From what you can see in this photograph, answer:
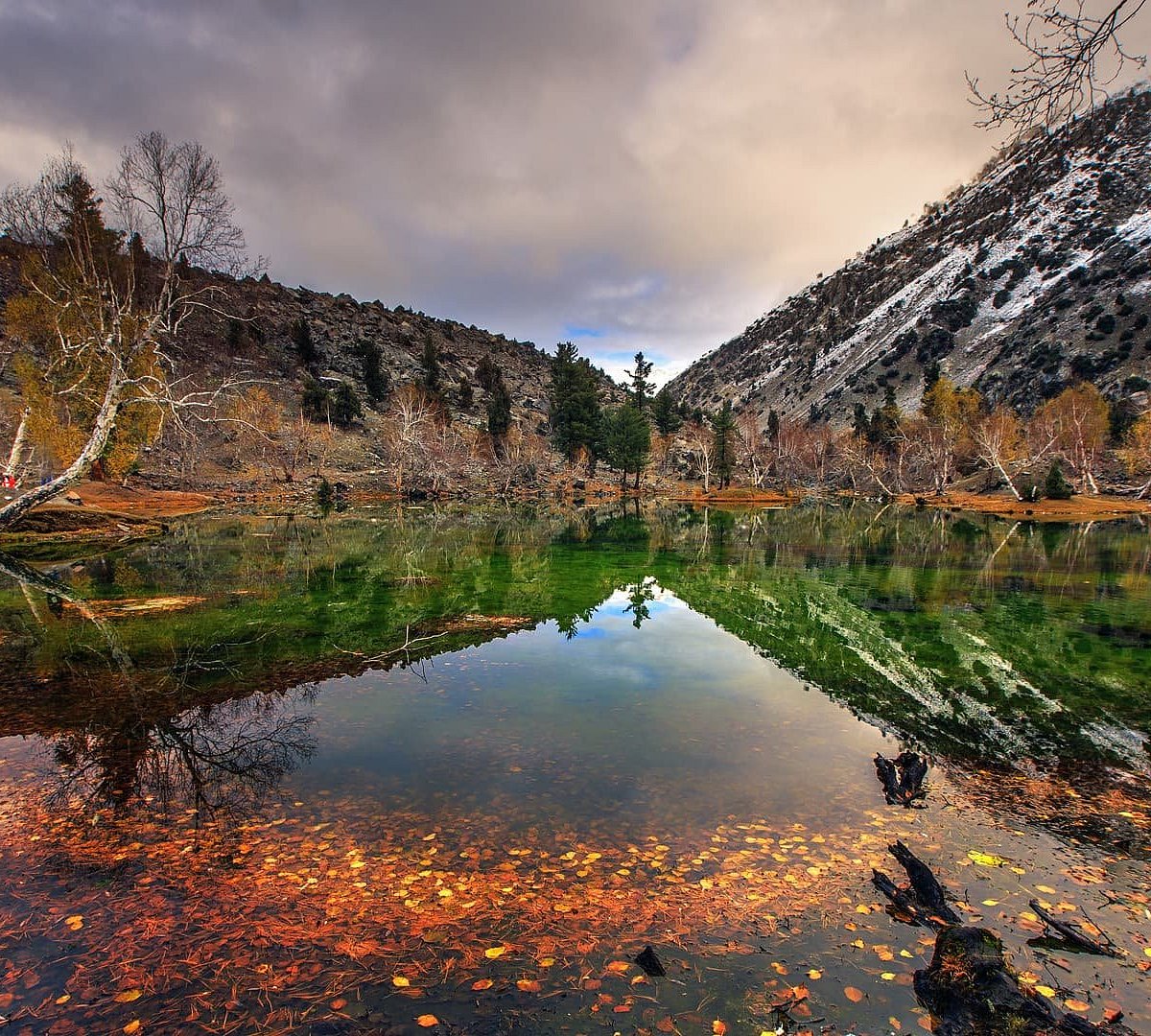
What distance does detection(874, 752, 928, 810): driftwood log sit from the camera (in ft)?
24.0

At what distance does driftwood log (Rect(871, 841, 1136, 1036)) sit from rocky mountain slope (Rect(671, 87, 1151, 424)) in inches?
3897

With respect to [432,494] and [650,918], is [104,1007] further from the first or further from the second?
[432,494]

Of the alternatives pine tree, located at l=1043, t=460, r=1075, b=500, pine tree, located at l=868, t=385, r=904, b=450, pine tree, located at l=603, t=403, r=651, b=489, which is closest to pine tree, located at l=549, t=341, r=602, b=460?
pine tree, located at l=603, t=403, r=651, b=489

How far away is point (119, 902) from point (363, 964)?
7.75 feet

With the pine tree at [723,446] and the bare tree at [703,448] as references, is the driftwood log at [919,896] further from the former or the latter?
the pine tree at [723,446]

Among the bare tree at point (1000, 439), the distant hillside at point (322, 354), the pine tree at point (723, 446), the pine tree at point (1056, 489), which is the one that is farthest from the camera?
the pine tree at point (723, 446)

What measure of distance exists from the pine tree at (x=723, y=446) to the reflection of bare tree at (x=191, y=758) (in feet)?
272

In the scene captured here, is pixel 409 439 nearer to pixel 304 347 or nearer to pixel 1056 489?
pixel 304 347

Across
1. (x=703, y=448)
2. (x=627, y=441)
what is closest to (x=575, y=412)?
(x=627, y=441)

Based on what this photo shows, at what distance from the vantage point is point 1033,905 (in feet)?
17.2

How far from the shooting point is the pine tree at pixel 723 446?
8669cm

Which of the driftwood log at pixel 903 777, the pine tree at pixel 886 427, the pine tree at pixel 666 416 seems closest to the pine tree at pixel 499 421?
the pine tree at pixel 666 416

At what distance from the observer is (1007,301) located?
12625cm

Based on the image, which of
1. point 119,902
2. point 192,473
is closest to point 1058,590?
point 119,902
